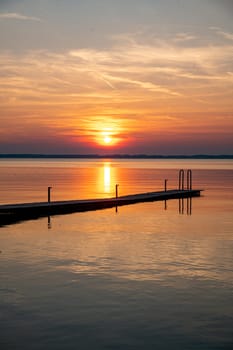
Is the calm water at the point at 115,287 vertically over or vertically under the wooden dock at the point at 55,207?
under

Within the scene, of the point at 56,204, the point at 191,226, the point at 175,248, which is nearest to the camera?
the point at 175,248

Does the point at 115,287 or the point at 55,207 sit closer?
the point at 115,287

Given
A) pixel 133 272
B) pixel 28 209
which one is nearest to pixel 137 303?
pixel 133 272

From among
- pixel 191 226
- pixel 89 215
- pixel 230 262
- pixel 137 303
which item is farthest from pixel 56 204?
pixel 137 303

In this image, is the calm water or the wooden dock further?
the wooden dock

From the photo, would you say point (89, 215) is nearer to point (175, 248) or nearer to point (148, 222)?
point (148, 222)

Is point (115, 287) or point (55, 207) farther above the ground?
point (55, 207)

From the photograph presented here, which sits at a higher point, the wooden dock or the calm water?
the wooden dock

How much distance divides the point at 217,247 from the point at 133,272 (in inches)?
250

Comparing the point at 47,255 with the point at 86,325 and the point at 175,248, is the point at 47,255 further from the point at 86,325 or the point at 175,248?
the point at 86,325

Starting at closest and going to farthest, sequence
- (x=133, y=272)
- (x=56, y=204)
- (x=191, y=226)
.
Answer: (x=133, y=272)
(x=191, y=226)
(x=56, y=204)

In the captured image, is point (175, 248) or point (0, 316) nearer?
point (0, 316)

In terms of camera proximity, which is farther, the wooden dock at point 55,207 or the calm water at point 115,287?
the wooden dock at point 55,207

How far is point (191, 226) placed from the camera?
30109mm
